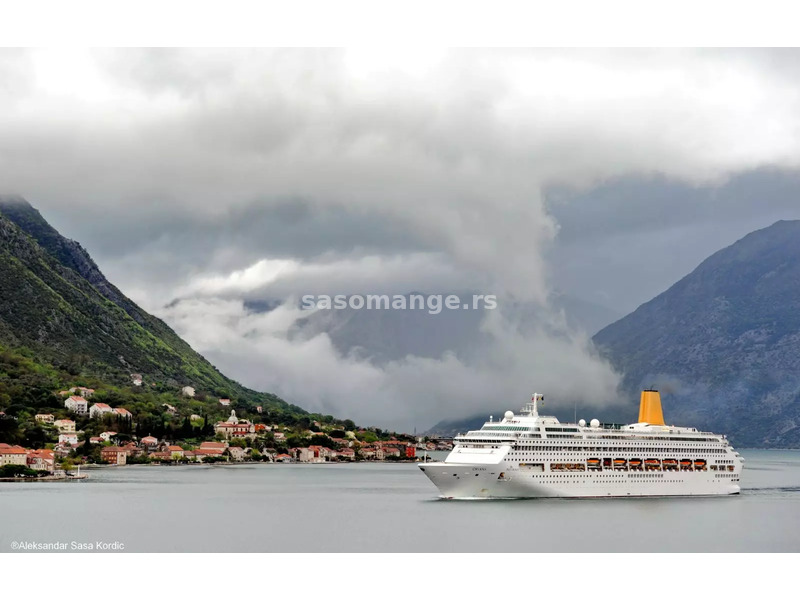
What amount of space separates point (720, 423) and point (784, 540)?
128543 millimetres

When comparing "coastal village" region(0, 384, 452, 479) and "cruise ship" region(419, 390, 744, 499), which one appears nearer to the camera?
"cruise ship" region(419, 390, 744, 499)

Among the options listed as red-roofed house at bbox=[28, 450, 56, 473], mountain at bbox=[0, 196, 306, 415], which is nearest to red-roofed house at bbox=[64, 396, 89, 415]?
mountain at bbox=[0, 196, 306, 415]

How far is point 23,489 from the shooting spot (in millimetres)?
46375

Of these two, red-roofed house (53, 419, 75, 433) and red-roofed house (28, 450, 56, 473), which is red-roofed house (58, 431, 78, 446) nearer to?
red-roofed house (53, 419, 75, 433)

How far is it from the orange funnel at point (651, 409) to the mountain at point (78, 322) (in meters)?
61.4

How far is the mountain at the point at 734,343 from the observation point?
156 m

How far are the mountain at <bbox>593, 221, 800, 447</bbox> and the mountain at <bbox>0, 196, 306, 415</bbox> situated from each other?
58.6 meters

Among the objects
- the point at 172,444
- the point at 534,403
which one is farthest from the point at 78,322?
the point at 534,403

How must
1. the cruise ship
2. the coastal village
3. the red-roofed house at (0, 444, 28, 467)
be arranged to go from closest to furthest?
1. the cruise ship
2. the red-roofed house at (0, 444, 28, 467)
3. the coastal village

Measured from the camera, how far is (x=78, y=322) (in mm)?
106875

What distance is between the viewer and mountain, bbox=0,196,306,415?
98625 mm

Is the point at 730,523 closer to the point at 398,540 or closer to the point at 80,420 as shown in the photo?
the point at 398,540
